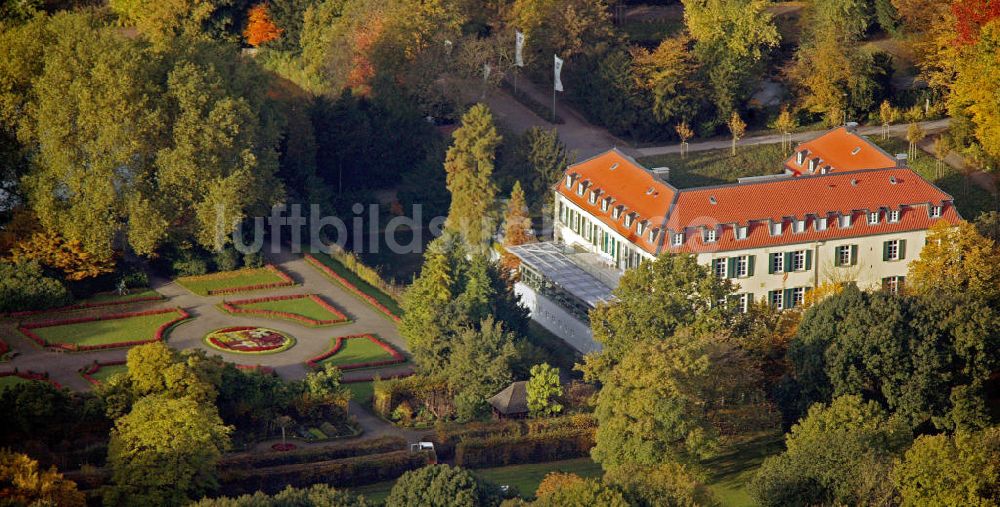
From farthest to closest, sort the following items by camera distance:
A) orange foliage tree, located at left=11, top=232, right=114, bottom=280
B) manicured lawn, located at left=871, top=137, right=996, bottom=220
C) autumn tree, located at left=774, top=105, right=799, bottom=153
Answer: autumn tree, located at left=774, top=105, right=799, bottom=153
manicured lawn, located at left=871, top=137, right=996, bottom=220
orange foliage tree, located at left=11, top=232, right=114, bottom=280

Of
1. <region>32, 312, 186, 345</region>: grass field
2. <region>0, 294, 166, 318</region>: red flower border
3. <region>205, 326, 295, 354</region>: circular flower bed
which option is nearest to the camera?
<region>205, 326, 295, 354</region>: circular flower bed

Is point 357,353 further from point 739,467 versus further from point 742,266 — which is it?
point 739,467

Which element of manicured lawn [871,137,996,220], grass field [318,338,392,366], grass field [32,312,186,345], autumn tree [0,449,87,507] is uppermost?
manicured lawn [871,137,996,220]

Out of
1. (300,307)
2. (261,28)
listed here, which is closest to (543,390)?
(300,307)

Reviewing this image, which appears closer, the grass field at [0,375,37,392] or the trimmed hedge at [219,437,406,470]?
the trimmed hedge at [219,437,406,470]

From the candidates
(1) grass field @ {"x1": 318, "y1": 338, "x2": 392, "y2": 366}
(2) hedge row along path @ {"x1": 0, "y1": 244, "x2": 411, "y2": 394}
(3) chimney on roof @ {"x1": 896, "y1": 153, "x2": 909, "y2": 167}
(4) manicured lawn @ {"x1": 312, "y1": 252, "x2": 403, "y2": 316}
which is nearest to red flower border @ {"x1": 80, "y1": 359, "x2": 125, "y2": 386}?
(2) hedge row along path @ {"x1": 0, "y1": 244, "x2": 411, "y2": 394}

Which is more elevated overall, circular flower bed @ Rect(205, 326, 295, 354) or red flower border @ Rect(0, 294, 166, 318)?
red flower border @ Rect(0, 294, 166, 318)

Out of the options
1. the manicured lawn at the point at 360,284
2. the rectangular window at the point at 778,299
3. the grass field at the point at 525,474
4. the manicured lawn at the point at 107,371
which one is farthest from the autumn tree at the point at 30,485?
the rectangular window at the point at 778,299

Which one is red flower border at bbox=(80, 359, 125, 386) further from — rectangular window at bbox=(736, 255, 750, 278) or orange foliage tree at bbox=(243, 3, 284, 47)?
orange foliage tree at bbox=(243, 3, 284, 47)
